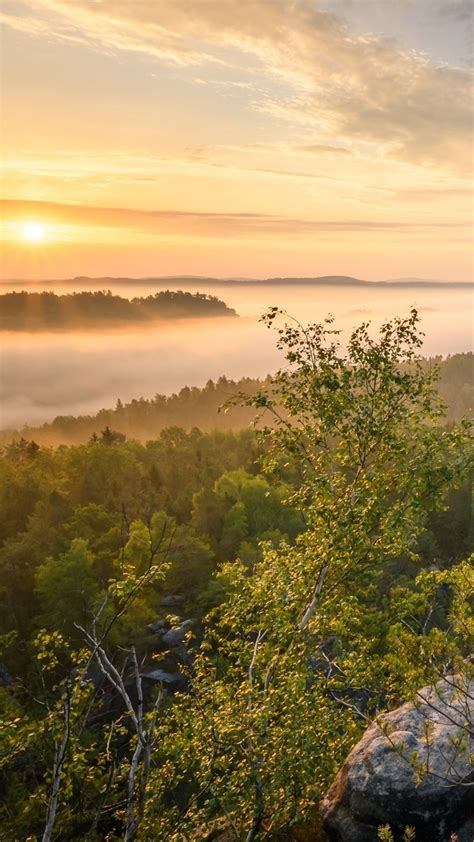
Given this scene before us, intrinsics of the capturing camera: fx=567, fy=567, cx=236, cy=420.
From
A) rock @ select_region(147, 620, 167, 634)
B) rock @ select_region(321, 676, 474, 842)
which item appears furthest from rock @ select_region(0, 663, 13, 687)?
rock @ select_region(321, 676, 474, 842)

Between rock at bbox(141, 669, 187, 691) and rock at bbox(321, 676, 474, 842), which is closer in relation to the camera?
rock at bbox(321, 676, 474, 842)

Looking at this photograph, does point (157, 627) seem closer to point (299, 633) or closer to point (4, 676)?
Answer: point (4, 676)

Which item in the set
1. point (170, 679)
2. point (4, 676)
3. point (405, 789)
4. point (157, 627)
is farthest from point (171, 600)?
point (405, 789)

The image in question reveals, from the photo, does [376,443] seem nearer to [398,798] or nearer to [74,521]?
[398,798]

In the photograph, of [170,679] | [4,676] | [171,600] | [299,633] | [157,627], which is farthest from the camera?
[171,600]

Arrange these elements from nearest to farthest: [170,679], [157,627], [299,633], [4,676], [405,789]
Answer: [405,789] → [299,633] → [4,676] → [170,679] → [157,627]

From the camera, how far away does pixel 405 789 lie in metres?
11.5

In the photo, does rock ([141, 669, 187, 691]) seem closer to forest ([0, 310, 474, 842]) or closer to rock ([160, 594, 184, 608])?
rock ([160, 594, 184, 608])

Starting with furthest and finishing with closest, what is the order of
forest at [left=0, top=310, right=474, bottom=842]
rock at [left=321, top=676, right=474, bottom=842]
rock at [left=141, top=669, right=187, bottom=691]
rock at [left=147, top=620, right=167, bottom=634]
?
rock at [left=147, top=620, right=167, bottom=634] → rock at [left=141, top=669, right=187, bottom=691] → rock at [left=321, top=676, right=474, bottom=842] → forest at [left=0, top=310, right=474, bottom=842]

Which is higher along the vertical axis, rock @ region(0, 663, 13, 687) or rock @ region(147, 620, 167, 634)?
rock @ region(0, 663, 13, 687)

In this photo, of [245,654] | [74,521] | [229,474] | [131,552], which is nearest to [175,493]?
[229,474]

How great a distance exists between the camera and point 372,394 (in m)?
14.4

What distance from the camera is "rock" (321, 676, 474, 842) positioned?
36.7 ft

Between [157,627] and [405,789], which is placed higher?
[405,789]
